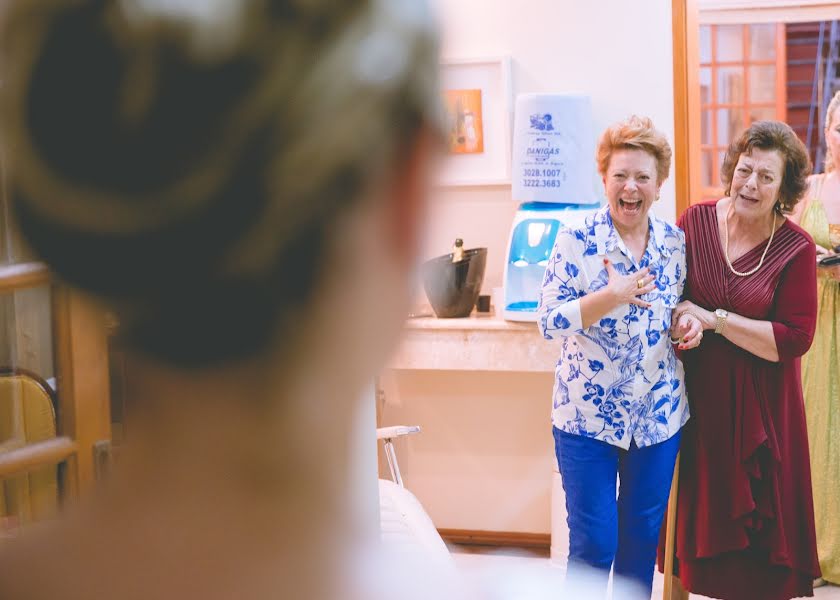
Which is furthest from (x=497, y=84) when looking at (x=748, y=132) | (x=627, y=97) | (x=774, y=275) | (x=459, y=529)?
(x=459, y=529)

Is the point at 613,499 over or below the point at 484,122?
below

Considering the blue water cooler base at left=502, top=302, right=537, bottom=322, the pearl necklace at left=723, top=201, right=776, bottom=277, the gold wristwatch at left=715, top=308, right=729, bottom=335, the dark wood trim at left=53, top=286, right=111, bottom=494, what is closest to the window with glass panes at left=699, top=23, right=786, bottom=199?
the blue water cooler base at left=502, top=302, right=537, bottom=322

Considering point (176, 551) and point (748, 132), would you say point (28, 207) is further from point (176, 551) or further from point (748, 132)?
point (748, 132)

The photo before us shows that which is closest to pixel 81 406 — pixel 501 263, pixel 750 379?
pixel 750 379

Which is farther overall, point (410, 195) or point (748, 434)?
point (748, 434)

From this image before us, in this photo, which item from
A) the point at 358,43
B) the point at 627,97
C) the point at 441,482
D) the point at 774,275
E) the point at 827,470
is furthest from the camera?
the point at 441,482

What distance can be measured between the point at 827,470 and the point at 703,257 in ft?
3.90

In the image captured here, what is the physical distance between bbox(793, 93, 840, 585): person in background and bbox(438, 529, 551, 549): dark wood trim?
109 centimetres

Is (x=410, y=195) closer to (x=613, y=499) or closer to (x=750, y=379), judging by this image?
(x=613, y=499)

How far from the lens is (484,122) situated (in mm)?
3766

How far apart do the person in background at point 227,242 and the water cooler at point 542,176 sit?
3027 millimetres

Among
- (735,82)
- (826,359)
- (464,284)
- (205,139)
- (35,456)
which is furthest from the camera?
(735,82)

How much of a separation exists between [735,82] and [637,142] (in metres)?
4.87

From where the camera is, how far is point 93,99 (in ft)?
1.01
